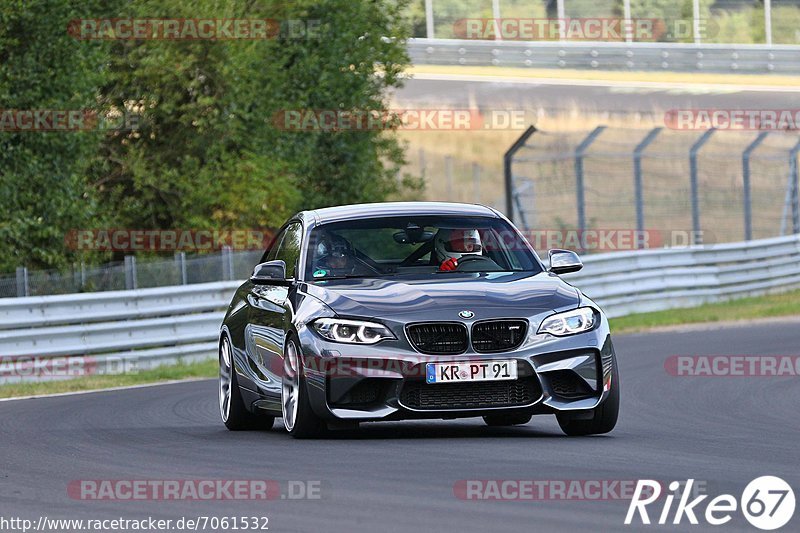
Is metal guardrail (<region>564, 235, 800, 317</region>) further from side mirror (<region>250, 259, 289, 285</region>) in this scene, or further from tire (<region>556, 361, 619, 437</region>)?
tire (<region>556, 361, 619, 437</region>)

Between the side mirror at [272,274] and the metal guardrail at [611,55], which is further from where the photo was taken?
the metal guardrail at [611,55]

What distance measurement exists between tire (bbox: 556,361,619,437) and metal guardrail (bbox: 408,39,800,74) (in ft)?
126

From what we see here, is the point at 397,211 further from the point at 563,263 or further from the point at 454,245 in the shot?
the point at 563,263

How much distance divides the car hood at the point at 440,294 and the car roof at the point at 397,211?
798 mm

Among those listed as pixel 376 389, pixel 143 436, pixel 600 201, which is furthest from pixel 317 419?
pixel 600 201

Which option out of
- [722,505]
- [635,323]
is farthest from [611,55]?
[722,505]

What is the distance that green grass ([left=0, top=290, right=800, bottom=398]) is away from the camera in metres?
17.8

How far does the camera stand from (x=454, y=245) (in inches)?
436

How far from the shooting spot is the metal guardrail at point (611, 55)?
1890 inches

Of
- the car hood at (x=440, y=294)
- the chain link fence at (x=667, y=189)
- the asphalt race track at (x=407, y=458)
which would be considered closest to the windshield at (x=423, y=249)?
the car hood at (x=440, y=294)

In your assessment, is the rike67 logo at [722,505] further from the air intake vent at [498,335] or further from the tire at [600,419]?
the tire at [600,419]

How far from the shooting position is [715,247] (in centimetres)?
2684

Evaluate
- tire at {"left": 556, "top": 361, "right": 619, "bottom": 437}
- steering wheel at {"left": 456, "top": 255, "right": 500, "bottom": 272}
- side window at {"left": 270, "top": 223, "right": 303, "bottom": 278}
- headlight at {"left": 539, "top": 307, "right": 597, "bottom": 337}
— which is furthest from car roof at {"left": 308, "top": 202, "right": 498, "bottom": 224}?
tire at {"left": 556, "top": 361, "right": 619, "bottom": 437}

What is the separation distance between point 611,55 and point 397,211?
39.1 metres
